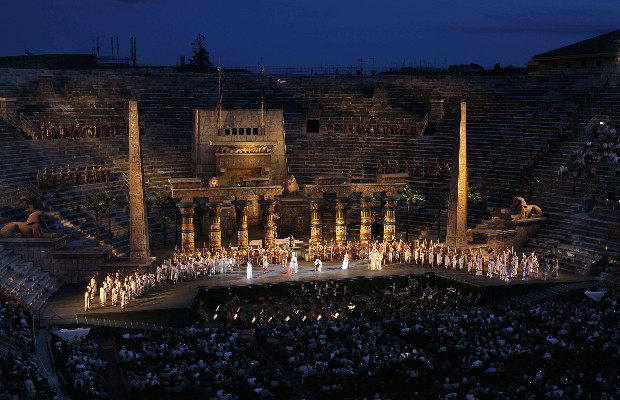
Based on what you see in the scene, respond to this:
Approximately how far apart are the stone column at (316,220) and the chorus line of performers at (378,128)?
46.3 feet

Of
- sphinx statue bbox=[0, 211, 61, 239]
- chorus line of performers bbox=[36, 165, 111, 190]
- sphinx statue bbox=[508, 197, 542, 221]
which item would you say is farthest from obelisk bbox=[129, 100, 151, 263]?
sphinx statue bbox=[508, 197, 542, 221]

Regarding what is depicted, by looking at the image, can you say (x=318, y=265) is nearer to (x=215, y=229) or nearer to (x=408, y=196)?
(x=215, y=229)

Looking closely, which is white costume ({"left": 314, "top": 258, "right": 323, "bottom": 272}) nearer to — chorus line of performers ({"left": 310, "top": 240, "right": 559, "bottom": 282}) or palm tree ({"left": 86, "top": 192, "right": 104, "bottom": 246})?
chorus line of performers ({"left": 310, "top": 240, "right": 559, "bottom": 282})

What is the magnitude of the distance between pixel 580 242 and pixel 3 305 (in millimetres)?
31376

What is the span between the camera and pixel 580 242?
45.4 meters

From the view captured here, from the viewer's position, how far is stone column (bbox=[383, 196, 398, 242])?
49.7 metres

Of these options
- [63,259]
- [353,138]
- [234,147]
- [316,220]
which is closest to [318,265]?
A: [316,220]

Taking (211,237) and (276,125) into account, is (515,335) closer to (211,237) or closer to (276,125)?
(211,237)

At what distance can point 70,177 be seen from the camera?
49844mm

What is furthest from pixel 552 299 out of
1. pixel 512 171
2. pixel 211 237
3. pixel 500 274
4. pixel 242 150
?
pixel 242 150

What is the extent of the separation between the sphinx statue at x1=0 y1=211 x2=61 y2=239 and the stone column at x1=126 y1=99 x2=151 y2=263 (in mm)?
4255

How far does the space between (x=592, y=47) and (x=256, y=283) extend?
38451mm

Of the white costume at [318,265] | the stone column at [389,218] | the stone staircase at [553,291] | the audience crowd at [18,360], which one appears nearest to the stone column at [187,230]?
the white costume at [318,265]

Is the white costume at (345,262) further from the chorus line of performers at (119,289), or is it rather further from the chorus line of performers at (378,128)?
the chorus line of performers at (378,128)
